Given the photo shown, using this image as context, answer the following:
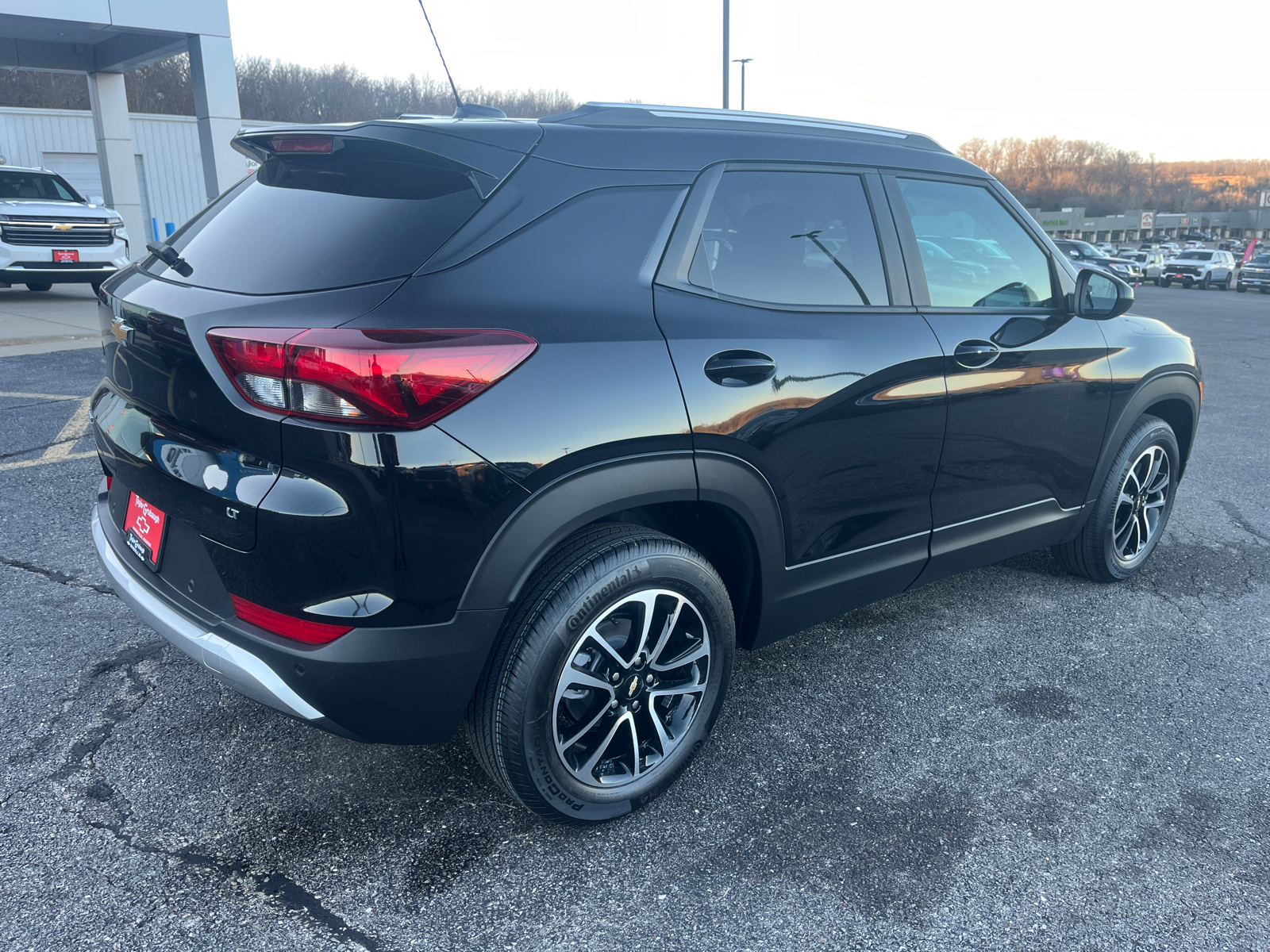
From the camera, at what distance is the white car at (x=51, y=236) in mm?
12523

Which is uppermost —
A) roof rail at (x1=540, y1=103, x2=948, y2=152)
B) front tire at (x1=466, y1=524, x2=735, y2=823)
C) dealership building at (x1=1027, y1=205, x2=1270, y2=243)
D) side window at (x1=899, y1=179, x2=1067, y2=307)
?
roof rail at (x1=540, y1=103, x2=948, y2=152)

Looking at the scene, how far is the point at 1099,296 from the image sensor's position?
347cm

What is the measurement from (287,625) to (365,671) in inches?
8.2

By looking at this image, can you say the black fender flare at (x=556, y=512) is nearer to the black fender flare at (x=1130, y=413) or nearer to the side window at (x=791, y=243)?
the side window at (x=791, y=243)

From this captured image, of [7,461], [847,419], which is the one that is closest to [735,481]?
[847,419]

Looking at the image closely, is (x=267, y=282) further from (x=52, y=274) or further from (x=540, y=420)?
(x=52, y=274)

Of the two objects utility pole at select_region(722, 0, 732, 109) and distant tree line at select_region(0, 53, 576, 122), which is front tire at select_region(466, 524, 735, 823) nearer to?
utility pole at select_region(722, 0, 732, 109)

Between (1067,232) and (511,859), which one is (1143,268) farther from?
(1067,232)

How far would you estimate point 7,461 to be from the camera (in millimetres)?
5379

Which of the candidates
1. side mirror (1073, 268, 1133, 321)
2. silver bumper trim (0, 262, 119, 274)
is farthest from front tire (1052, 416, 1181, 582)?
silver bumper trim (0, 262, 119, 274)

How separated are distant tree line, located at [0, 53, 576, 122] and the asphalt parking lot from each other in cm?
4820

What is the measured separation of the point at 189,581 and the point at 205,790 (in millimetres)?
655

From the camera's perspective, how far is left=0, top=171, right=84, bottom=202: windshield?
1364 cm

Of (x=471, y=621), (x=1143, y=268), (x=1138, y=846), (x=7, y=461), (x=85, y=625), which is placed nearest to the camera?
(x=471, y=621)
